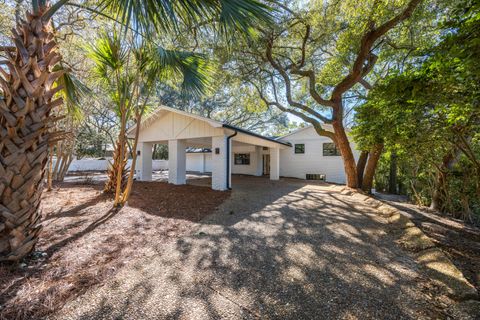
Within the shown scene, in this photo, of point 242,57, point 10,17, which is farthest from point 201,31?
point 10,17

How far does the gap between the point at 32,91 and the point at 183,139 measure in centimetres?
833

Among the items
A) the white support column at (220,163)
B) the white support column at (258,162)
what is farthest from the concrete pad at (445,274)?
the white support column at (258,162)

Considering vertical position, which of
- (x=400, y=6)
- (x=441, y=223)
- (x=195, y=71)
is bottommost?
(x=441, y=223)

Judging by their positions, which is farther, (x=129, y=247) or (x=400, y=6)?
(x=400, y=6)

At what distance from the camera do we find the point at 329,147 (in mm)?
15938

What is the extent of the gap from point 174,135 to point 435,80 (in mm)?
10084

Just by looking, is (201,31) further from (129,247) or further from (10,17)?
(10,17)

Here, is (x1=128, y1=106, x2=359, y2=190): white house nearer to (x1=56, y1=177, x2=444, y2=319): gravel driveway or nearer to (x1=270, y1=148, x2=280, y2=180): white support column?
(x1=270, y1=148, x2=280, y2=180): white support column

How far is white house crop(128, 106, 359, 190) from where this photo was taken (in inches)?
377

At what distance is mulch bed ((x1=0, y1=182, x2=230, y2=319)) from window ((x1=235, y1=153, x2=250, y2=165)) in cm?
1286

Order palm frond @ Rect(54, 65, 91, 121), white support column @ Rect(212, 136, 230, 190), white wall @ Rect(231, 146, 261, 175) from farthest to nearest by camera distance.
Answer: white wall @ Rect(231, 146, 261, 175)
white support column @ Rect(212, 136, 230, 190)
palm frond @ Rect(54, 65, 91, 121)

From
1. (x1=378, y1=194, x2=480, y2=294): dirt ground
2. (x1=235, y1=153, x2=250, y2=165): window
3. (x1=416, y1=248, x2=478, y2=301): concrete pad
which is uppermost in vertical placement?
(x1=235, y1=153, x2=250, y2=165): window

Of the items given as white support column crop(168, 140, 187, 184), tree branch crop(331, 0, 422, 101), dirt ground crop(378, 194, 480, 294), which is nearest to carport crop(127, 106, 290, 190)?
white support column crop(168, 140, 187, 184)

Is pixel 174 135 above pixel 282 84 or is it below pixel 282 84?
below
